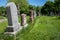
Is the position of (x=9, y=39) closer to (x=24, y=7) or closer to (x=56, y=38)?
(x=56, y=38)

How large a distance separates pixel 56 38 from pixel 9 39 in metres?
2.91

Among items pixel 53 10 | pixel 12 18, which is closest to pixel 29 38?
pixel 12 18

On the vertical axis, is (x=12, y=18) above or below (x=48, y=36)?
above

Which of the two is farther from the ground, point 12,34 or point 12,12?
point 12,12

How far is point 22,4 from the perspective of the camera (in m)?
61.5

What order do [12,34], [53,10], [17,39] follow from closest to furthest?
[17,39] < [12,34] < [53,10]

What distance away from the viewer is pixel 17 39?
10031mm

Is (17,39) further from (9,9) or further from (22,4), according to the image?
(22,4)

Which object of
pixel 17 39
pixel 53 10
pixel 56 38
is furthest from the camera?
pixel 53 10

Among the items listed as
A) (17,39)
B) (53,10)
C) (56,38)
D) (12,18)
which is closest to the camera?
(56,38)

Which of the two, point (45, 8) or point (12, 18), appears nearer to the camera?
point (12, 18)

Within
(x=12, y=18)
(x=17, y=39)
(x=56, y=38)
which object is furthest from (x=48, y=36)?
(x=12, y=18)

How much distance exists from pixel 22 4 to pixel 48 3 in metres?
9.55

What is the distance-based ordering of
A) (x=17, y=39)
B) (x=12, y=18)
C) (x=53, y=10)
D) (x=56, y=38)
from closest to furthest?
(x=56, y=38)
(x=17, y=39)
(x=12, y=18)
(x=53, y=10)
